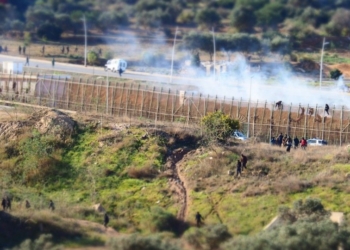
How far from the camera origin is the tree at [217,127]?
121 feet

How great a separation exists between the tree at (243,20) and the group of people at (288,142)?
44881 mm

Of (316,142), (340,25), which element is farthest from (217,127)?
(340,25)

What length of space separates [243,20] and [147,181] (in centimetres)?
5098

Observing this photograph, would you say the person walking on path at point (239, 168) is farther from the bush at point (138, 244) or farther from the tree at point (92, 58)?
the tree at point (92, 58)

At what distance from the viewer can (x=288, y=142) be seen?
3719cm

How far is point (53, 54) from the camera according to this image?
70.8 m

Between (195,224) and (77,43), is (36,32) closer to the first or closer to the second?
(77,43)

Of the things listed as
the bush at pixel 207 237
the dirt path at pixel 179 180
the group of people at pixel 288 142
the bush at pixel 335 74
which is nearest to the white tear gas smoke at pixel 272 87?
the bush at pixel 335 74

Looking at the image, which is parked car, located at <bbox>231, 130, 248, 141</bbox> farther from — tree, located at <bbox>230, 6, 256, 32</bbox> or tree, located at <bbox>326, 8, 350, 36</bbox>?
tree, located at <bbox>230, 6, 256, 32</bbox>

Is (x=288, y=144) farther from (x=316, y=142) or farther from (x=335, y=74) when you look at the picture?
Answer: (x=335, y=74)

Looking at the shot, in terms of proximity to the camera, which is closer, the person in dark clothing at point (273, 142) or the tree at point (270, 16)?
the person in dark clothing at point (273, 142)

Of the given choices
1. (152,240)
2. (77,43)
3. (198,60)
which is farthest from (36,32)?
(152,240)

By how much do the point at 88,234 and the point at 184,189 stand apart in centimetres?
522

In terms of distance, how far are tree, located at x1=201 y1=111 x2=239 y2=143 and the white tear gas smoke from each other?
7.08 m
